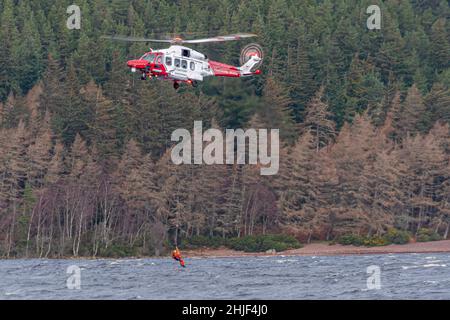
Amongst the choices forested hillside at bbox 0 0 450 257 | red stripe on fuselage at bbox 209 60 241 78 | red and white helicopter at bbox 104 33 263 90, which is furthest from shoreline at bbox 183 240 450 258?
red and white helicopter at bbox 104 33 263 90

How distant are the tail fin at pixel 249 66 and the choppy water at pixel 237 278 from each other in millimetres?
13152

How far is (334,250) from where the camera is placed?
110750 mm

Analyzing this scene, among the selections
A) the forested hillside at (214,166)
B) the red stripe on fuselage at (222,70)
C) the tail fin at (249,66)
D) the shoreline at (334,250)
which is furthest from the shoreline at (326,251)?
the red stripe on fuselage at (222,70)

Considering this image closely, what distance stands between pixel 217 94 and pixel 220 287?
63.3 ft

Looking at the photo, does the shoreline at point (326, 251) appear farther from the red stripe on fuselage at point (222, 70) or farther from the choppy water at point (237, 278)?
the red stripe on fuselage at point (222, 70)

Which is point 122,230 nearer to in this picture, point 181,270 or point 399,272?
point 181,270

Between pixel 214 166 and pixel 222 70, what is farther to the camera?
pixel 214 166

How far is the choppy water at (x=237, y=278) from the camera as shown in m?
71.8

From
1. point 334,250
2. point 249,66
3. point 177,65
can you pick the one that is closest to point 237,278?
point 249,66

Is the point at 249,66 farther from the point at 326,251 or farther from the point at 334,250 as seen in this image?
the point at 334,250

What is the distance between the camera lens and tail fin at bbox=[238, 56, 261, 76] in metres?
80.9

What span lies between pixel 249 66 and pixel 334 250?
33.0m

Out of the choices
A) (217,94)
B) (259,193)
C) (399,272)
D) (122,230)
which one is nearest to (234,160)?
(259,193)
